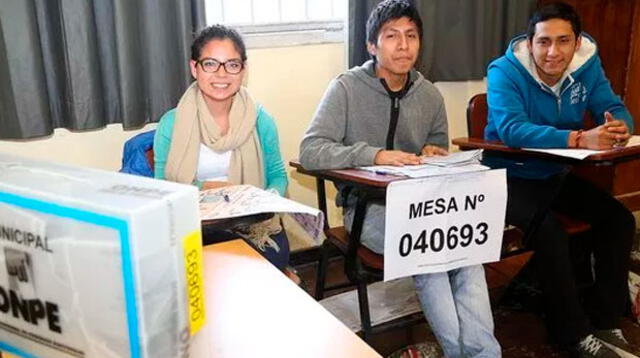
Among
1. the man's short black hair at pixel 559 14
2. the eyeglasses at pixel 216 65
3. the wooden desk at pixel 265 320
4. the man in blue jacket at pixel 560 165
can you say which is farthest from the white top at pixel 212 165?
the man's short black hair at pixel 559 14

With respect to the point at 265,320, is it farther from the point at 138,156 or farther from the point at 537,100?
the point at 537,100

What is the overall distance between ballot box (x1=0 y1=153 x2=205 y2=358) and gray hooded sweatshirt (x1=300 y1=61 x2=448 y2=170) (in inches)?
46.7

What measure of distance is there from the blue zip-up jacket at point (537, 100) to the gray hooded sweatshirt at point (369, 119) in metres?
0.24

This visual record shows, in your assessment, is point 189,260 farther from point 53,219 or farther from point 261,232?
point 261,232

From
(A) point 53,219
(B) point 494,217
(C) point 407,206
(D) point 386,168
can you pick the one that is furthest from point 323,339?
(B) point 494,217

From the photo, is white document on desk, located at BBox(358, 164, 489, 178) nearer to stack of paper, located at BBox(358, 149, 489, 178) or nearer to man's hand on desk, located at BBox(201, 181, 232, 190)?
stack of paper, located at BBox(358, 149, 489, 178)

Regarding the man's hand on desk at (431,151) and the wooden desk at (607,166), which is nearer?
the wooden desk at (607,166)

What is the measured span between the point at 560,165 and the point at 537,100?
0.28m

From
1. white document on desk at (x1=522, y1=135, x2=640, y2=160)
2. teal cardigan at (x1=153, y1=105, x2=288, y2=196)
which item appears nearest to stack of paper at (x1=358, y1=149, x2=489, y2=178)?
white document on desk at (x1=522, y1=135, x2=640, y2=160)

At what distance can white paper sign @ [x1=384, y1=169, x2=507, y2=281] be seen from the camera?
1.51 meters

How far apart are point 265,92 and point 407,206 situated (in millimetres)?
→ 1088

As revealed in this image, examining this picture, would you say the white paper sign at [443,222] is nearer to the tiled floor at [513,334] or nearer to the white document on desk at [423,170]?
the white document on desk at [423,170]

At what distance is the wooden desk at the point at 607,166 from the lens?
1689 mm

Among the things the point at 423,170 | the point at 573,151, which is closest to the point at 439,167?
the point at 423,170
